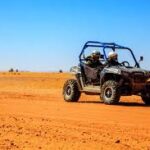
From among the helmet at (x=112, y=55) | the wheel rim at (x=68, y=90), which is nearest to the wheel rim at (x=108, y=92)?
the helmet at (x=112, y=55)

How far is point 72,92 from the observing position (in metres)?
19.2

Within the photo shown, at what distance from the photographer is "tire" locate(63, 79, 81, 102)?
62.8ft

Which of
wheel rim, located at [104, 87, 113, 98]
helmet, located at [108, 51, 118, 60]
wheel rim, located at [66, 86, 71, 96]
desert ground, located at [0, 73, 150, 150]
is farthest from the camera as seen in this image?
wheel rim, located at [66, 86, 71, 96]

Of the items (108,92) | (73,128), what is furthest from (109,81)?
(73,128)

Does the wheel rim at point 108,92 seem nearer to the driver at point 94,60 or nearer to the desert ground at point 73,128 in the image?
the driver at point 94,60

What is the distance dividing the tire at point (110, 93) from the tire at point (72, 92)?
1657mm

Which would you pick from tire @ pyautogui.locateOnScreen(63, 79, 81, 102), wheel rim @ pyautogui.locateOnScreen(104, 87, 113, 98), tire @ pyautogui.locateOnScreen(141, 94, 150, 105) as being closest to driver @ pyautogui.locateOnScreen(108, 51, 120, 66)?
wheel rim @ pyautogui.locateOnScreen(104, 87, 113, 98)

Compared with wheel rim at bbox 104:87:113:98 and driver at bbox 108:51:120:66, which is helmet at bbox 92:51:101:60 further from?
wheel rim at bbox 104:87:113:98

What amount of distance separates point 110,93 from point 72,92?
211 centimetres

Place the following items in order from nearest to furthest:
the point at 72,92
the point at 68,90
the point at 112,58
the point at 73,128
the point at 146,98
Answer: the point at 73,128, the point at 146,98, the point at 112,58, the point at 72,92, the point at 68,90

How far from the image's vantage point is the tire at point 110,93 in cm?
1716

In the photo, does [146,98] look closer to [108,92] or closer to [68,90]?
[108,92]

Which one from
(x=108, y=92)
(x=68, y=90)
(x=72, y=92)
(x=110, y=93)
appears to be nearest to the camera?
(x=110, y=93)

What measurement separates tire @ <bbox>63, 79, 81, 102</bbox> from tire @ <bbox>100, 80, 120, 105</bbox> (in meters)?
1.66
